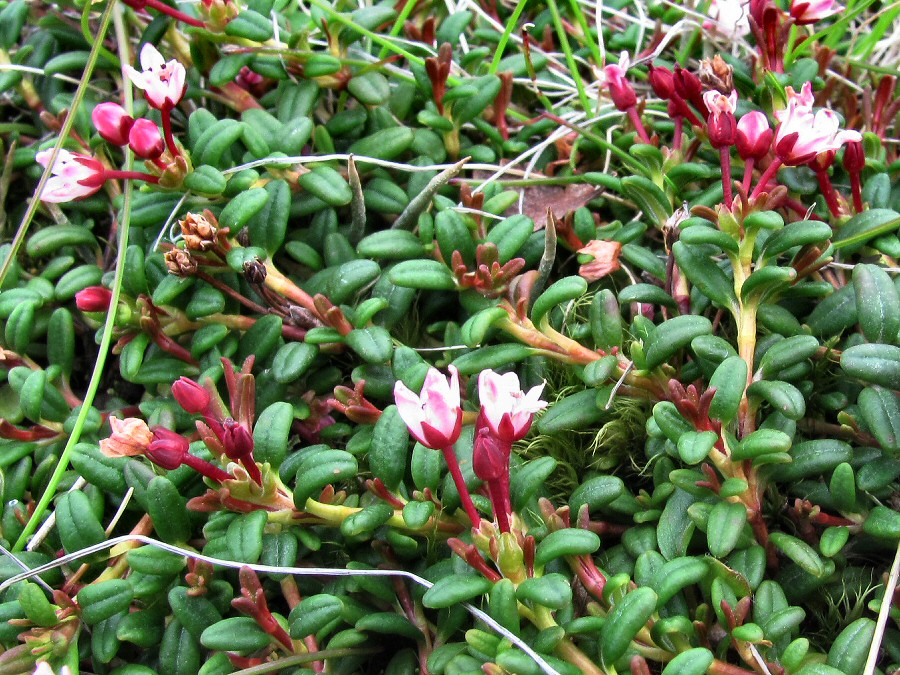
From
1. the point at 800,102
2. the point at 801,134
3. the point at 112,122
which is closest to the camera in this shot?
the point at 801,134

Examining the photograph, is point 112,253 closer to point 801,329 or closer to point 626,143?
point 626,143

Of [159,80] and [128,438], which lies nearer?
[128,438]

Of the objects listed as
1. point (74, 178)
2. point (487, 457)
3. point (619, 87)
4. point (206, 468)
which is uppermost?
point (619, 87)

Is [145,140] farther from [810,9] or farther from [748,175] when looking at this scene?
[810,9]

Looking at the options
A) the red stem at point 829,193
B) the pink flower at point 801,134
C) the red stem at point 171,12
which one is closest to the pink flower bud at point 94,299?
the red stem at point 171,12

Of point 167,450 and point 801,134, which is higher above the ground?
point 801,134

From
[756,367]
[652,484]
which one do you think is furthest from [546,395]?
[756,367]

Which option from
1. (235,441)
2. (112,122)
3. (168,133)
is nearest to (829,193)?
(235,441)
